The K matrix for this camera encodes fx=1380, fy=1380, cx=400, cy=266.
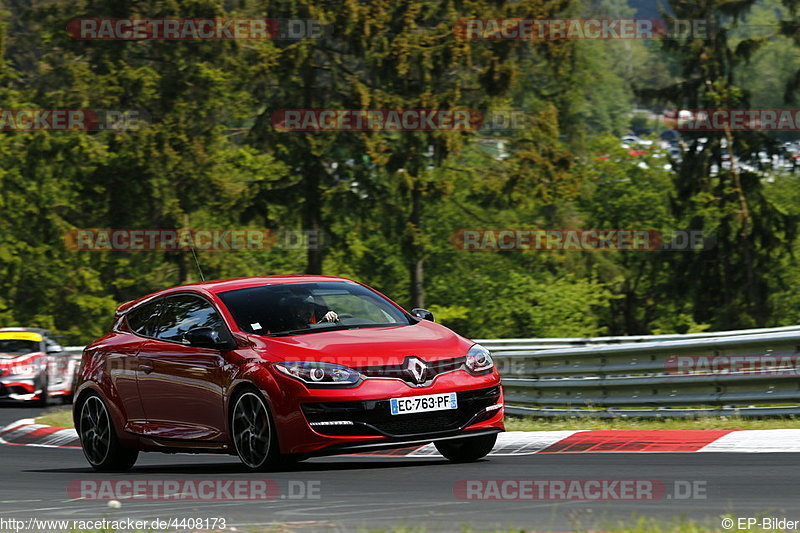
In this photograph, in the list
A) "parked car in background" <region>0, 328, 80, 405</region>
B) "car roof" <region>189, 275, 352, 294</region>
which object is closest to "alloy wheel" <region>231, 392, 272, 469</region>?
"car roof" <region>189, 275, 352, 294</region>

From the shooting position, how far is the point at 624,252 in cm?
5538

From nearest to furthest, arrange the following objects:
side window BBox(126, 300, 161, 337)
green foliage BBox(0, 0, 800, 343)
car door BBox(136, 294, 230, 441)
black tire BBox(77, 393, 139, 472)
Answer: car door BBox(136, 294, 230, 441)
side window BBox(126, 300, 161, 337)
black tire BBox(77, 393, 139, 472)
green foliage BBox(0, 0, 800, 343)

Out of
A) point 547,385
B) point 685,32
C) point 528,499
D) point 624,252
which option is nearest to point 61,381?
point 547,385

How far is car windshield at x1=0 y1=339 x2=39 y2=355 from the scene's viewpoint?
23694 mm

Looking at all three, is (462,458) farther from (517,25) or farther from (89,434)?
(517,25)

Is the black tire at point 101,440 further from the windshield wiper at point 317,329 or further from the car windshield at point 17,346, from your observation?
the car windshield at point 17,346

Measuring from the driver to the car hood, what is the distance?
1.04ft

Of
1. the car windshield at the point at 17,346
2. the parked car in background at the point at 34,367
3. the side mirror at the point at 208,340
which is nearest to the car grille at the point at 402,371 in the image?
the side mirror at the point at 208,340

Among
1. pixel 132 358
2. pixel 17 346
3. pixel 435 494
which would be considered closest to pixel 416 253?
pixel 17 346

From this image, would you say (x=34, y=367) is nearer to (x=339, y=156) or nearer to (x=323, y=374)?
(x=323, y=374)

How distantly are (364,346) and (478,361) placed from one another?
884mm

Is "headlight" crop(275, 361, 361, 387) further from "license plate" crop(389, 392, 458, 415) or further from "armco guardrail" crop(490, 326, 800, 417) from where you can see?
"armco guardrail" crop(490, 326, 800, 417)

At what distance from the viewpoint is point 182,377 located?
Answer: 998cm

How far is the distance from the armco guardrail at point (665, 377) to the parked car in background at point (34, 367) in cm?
1030
